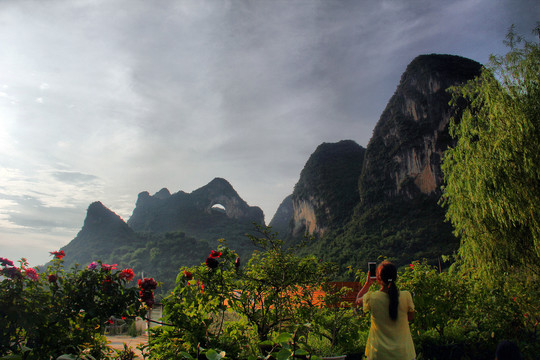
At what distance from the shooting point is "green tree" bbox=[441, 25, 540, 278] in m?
5.36

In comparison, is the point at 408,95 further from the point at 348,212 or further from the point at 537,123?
the point at 537,123

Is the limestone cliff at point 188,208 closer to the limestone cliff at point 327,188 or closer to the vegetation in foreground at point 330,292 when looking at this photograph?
the limestone cliff at point 327,188

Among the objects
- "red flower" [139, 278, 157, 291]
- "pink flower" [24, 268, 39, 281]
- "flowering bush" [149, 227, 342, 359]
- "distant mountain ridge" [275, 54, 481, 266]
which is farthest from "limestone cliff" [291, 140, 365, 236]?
"pink flower" [24, 268, 39, 281]

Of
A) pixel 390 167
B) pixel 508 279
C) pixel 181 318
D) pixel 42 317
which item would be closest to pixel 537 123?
pixel 508 279

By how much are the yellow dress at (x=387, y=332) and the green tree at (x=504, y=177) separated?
4.34 metres

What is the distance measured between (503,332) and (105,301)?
4.19 meters

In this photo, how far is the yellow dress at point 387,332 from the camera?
6.51ft

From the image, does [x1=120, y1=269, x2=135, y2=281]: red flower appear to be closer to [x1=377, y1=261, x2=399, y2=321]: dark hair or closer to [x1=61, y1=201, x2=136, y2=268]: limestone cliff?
[x1=377, y1=261, x2=399, y2=321]: dark hair

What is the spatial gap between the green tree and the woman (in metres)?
4.34

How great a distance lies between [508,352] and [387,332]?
66 centimetres

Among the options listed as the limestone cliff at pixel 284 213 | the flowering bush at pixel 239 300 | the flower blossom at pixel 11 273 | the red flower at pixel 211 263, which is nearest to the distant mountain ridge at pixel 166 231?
the limestone cliff at pixel 284 213

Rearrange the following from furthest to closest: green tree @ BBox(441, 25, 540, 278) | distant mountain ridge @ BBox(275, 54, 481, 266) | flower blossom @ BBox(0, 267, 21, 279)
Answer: distant mountain ridge @ BBox(275, 54, 481, 266)
green tree @ BBox(441, 25, 540, 278)
flower blossom @ BBox(0, 267, 21, 279)

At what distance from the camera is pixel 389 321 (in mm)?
2018

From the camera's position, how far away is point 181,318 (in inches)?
98.2
